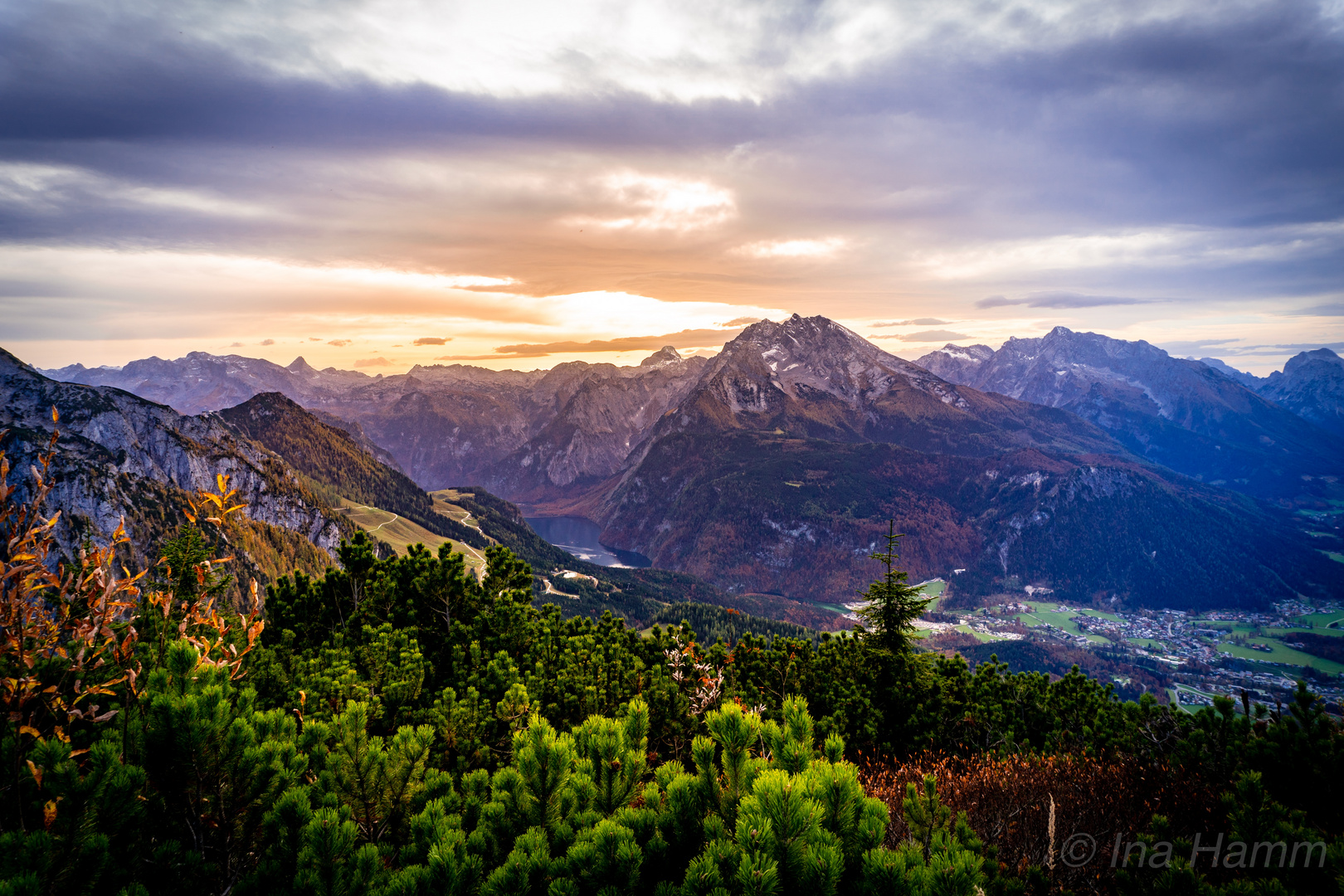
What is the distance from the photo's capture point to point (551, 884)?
15.5ft

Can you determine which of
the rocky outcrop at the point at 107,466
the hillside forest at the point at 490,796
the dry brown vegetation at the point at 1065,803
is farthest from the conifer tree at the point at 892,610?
the rocky outcrop at the point at 107,466

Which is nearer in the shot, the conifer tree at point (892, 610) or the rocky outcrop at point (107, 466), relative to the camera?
the conifer tree at point (892, 610)

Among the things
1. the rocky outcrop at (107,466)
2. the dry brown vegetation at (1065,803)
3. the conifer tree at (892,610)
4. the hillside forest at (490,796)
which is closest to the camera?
the hillside forest at (490,796)

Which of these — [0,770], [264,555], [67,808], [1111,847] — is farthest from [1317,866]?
[264,555]

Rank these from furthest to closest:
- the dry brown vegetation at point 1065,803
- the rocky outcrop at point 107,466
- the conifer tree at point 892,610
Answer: the rocky outcrop at point 107,466
the conifer tree at point 892,610
the dry brown vegetation at point 1065,803

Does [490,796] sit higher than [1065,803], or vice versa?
[490,796]

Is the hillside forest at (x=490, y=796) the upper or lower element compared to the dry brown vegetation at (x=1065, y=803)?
upper

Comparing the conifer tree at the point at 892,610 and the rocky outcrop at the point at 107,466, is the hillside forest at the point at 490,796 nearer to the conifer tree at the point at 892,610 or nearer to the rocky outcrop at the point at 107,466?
the conifer tree at the point at 892,610

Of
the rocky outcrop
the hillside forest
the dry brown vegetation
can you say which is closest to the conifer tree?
the dry brown vegetation

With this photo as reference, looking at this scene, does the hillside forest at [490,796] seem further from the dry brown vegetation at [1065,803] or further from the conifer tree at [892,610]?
the conifer tree at [892,610]

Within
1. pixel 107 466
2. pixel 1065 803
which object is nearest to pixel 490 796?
pixel 1065 803

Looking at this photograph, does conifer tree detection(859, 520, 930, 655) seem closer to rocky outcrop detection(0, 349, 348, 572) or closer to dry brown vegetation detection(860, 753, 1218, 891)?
dry brown vegetation detection(860, 753, 1218, 891)

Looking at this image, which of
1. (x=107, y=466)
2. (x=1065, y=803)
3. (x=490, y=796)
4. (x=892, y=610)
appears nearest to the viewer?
(x=490, y=796)

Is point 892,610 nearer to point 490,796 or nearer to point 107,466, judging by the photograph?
point 490,796
